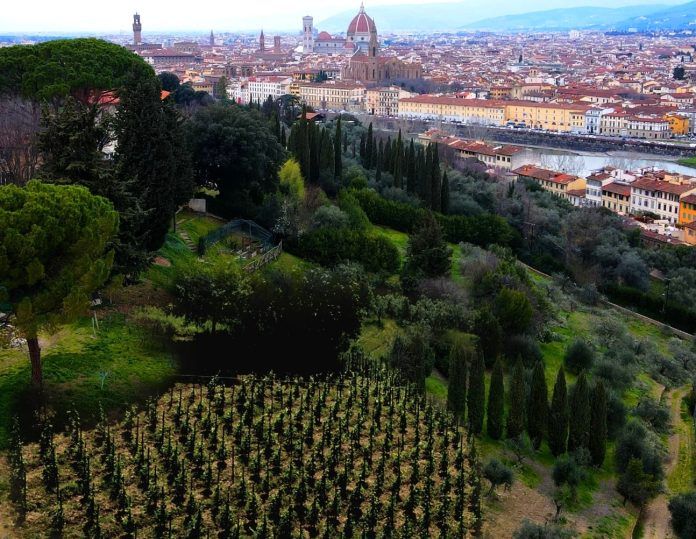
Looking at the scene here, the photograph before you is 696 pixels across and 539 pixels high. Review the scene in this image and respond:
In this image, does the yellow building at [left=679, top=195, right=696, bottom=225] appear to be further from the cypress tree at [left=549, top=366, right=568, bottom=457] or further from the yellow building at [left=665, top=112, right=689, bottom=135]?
the yellow building at [left=665, top=112, right=689, bottom=135]

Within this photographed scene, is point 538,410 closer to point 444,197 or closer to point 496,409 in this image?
point 496,409

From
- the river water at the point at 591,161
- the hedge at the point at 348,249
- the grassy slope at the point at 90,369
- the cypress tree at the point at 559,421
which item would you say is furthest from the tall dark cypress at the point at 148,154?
the river water at the point at 591,161

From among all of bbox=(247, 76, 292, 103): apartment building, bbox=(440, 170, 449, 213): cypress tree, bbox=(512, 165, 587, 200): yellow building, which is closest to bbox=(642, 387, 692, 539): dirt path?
bbox=(440, 170, 449, 213): cypress tree

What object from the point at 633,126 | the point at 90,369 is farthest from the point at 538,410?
the point at 633,126

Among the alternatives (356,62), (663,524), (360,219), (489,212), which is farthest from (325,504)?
(356,62)

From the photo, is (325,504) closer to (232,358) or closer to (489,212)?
(232,358)
